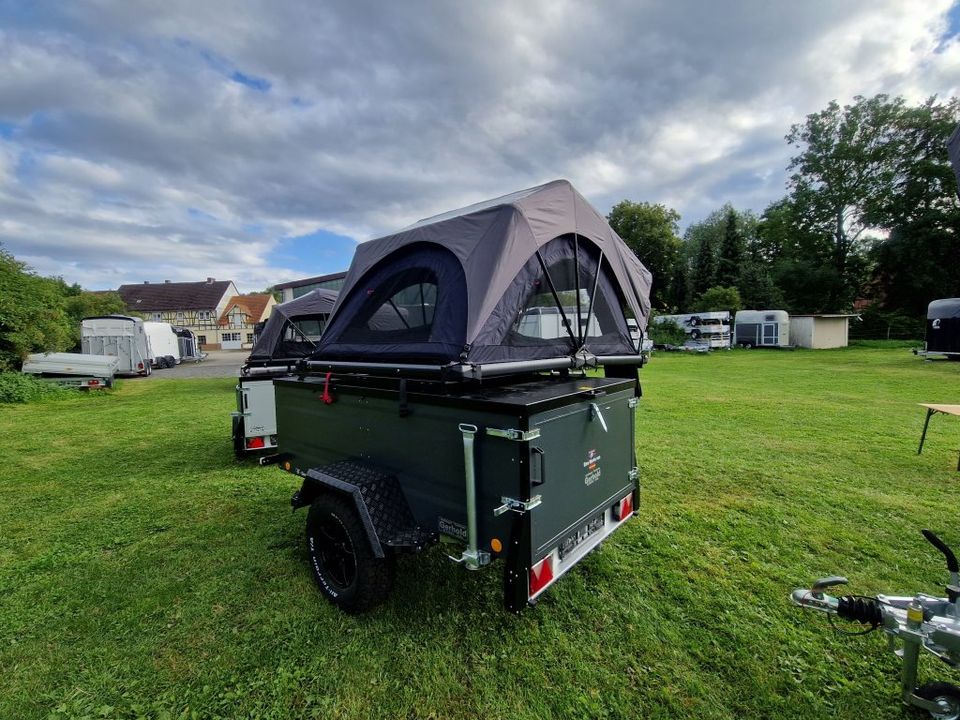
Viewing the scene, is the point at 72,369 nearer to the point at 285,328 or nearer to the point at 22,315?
the point at 22,315

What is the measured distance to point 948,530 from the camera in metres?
3.98

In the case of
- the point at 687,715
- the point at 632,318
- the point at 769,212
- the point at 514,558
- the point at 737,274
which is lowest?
the point at 687,715

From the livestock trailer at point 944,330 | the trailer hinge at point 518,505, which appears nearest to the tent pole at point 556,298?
the trailer hinge at point 518,505

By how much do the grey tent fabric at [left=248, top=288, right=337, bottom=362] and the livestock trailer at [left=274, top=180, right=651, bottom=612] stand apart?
17.1 feet

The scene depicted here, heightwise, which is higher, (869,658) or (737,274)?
(737,274)

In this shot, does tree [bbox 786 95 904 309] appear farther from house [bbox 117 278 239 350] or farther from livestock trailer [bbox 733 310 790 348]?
house [bbox 117 278 239 350]

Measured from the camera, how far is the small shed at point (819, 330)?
3112 centimetres

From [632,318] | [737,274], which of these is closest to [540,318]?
[632,318]

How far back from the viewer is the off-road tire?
1.98 m

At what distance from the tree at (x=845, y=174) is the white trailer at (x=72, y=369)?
161 ft

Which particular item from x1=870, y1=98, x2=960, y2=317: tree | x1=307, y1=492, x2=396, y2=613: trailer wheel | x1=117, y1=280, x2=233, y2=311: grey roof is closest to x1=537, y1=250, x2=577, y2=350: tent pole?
x1=307, y1=492, x2=396, y2=613: trailer wheel

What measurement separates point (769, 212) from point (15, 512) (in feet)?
179

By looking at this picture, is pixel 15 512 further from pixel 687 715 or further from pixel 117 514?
pixel 687 715

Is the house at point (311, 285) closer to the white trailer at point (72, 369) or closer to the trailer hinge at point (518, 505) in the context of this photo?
the white trailer at point (72, 369)
